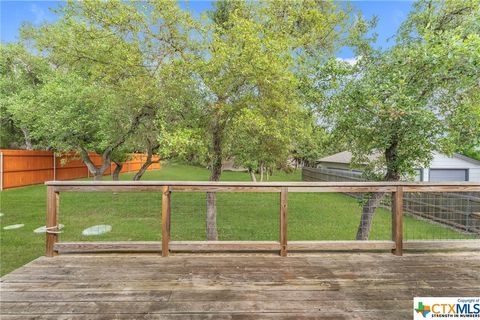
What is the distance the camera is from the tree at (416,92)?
4137 millimetres

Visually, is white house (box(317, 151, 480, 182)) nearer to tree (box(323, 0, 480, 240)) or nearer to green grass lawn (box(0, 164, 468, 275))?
green grass lawn (box(0, 164, 468, 275))

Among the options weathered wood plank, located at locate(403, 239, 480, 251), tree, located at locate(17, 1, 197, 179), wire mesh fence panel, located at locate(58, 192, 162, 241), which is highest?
tree, located at locate(17, 1, 197, 179)

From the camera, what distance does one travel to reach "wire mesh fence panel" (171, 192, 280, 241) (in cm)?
711

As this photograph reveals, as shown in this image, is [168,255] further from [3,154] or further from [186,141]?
[3,154]

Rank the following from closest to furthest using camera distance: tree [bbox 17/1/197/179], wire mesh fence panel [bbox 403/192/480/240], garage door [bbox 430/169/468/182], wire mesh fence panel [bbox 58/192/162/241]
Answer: tree [bbox 17/1/197/179]
wire mesh fence panel [bbox 58/192/162/241]
wire mesh fence panel [bbox 403/192/480/240]
garage door [bbox 430/169/468/182]

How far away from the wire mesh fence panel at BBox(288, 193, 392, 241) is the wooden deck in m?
1.98

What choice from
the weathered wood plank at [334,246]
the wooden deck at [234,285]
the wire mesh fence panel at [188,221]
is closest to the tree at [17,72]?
the wire mesh fence panel at [188,221]

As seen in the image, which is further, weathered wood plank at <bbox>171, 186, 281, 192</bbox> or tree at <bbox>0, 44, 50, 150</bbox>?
tree at <bbox>0, 44, 50, 150</bbox>

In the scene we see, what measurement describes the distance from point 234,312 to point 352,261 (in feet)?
6.05

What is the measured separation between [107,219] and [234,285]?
645 centimetres

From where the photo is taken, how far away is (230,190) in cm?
384
